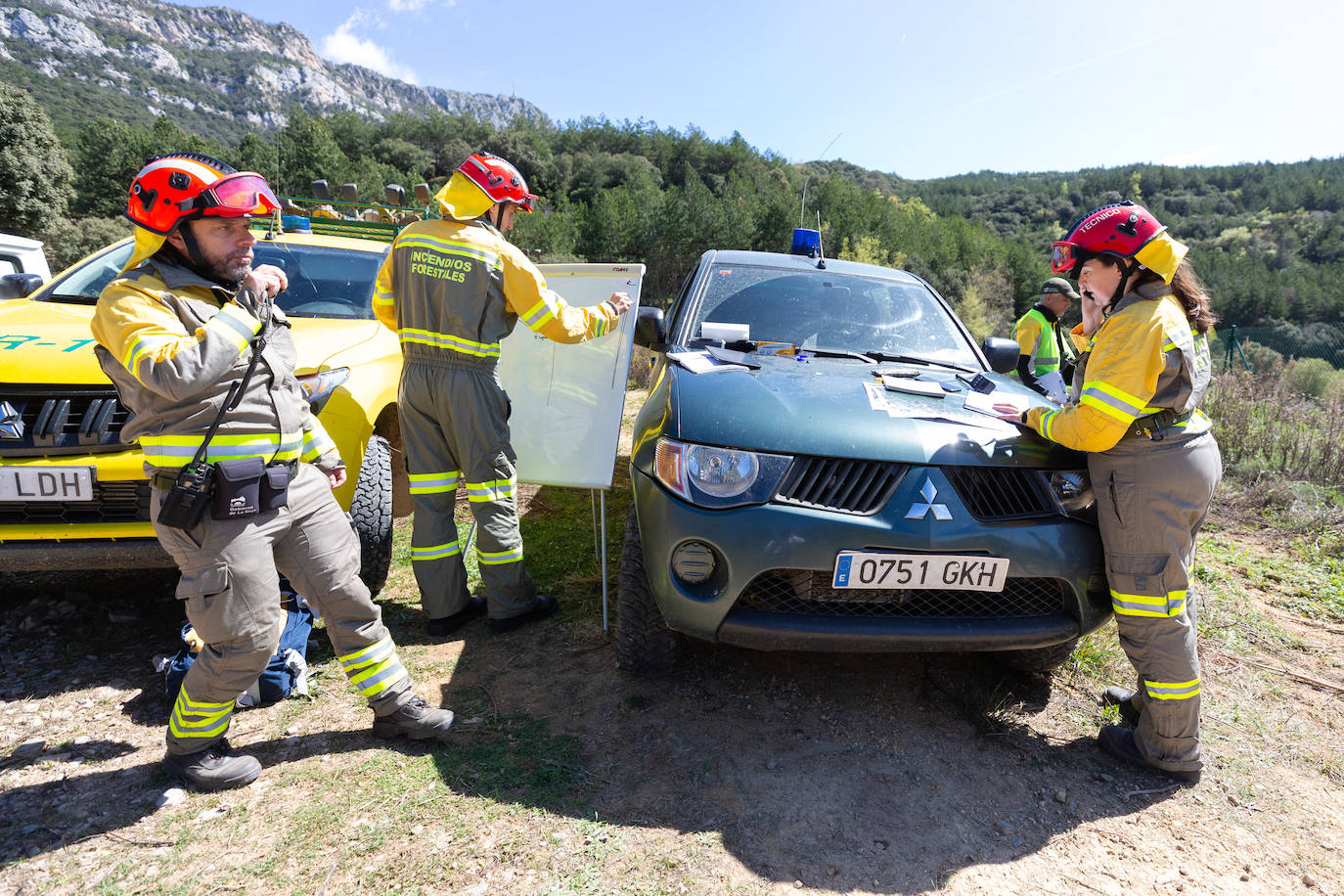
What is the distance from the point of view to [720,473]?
2.21 meters

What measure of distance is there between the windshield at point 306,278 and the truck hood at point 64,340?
0.16m

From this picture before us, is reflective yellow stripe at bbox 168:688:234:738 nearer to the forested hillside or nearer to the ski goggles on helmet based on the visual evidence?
the ski goggles on helmet

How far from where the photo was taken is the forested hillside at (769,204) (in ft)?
144

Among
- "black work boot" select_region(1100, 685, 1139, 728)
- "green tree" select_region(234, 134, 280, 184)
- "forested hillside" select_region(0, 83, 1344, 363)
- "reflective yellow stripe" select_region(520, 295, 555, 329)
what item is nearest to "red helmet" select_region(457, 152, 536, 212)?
"reflective yellow stripe" select_region(520, 295, 555, 329)

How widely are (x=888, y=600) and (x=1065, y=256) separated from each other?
133 cm

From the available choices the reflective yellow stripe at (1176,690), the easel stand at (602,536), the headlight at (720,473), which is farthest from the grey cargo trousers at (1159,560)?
the easel stand at (602,536)

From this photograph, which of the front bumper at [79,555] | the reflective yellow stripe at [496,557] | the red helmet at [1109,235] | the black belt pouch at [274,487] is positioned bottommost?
the reflective yellow stripe at [496,557]

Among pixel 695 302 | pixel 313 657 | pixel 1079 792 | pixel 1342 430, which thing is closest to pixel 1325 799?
pixel 1079 792

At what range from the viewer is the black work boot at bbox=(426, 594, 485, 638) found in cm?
323

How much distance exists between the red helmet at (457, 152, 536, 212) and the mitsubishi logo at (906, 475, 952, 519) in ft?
7.09

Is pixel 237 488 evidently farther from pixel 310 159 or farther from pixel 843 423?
pixel 310 159

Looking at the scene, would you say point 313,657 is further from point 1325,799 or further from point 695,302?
point 1325,799

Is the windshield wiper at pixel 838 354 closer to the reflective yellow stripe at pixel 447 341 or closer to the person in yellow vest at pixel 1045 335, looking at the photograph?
the reflective yellow stripe at pixel 447 341

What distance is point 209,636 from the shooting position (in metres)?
2.04
